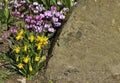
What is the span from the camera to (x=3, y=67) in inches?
186

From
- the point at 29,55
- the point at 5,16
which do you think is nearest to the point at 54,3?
the point at 5,16

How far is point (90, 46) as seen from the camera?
436 centimetres

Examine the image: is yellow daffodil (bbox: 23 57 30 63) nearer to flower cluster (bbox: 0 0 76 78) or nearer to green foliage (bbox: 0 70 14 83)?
flower cluster (bbox: 0 0 76 78)

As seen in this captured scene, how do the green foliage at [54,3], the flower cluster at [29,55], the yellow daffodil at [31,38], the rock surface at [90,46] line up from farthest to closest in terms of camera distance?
the green foliage at [54,3]
the yellow daffodil at [31,38]
the flower cluster at [29,55]
the rock surface at [90,46]

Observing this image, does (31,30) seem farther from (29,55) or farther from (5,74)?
(5,74)

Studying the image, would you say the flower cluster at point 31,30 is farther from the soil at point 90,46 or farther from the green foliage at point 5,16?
the soil at point 90,46

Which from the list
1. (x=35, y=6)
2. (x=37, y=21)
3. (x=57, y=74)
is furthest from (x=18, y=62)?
(x=35, y=6)

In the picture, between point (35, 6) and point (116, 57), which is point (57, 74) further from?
point (35, 6)

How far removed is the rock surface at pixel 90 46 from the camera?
14.1 feet

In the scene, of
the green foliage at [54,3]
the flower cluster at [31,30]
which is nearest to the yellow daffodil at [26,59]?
the flower cluster at [31,30]

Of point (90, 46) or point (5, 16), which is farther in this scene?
point (5, 16)

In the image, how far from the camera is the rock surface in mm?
4293

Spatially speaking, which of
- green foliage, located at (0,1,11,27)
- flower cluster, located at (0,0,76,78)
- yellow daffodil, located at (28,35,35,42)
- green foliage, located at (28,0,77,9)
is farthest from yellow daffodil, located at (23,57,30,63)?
green foliage, located at (28,0,77,9)

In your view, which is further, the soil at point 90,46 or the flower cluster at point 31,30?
the flower cluster at point 31,30
